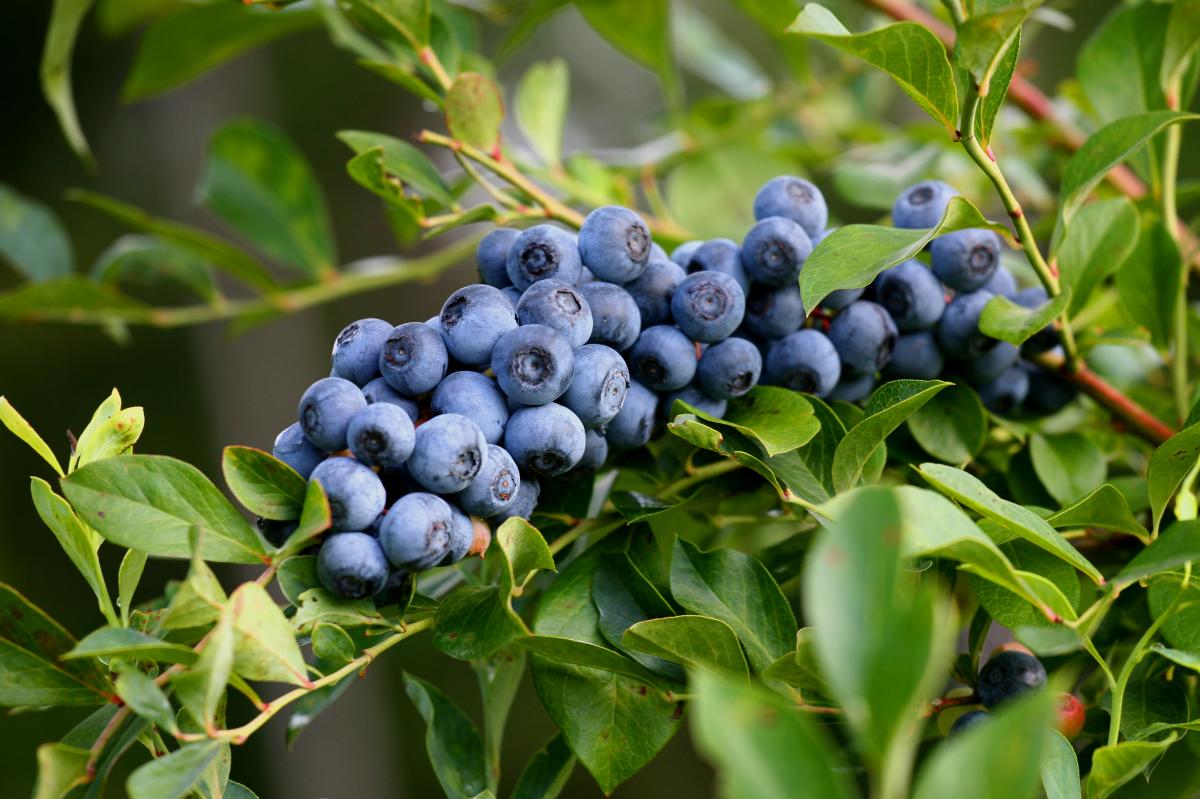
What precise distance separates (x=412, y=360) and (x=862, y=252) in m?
0.24

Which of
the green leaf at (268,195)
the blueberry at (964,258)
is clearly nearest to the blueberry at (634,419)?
the blueberry at (964,258)

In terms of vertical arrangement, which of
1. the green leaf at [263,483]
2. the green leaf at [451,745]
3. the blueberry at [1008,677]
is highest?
the green leaf at [263,483]

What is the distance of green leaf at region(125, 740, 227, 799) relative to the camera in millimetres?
396

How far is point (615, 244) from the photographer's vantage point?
571 mm

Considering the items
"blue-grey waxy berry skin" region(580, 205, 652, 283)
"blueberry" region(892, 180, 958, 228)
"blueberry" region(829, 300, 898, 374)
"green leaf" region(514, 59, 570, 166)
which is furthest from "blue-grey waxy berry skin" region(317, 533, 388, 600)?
"green leaf" region(514, 59, 570, 166)

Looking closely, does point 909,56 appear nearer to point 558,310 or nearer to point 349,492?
point 558,310

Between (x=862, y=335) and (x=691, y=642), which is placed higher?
(x=862, y=335)

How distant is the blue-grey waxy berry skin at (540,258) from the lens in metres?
0.57

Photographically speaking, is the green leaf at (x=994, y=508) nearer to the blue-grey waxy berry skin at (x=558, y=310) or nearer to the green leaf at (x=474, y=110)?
the blue-grey waxy berry skin at (x=558, y=310)

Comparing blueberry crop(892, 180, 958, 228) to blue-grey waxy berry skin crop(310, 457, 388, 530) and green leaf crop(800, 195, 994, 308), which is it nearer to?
green leaf crop(800, 195, 994, 308)

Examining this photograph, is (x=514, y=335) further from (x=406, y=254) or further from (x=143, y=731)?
(x=406, y=254)

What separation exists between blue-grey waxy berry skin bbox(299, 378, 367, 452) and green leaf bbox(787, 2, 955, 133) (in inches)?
9.0

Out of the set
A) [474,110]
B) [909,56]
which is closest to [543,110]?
[474,110]

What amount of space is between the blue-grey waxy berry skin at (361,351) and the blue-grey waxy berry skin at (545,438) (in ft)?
0.26
